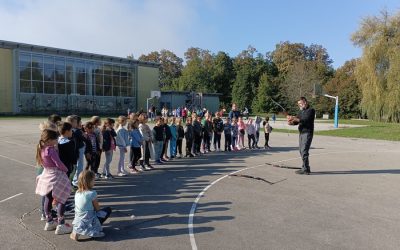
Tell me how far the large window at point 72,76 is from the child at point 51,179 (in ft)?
163

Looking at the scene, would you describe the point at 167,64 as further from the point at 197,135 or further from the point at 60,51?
the point at 197,135

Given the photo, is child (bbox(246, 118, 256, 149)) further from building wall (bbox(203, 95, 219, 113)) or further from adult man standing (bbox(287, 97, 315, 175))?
building wall (bbox(203, 95, 219, 113))

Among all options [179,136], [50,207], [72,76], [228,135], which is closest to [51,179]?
[50,207]

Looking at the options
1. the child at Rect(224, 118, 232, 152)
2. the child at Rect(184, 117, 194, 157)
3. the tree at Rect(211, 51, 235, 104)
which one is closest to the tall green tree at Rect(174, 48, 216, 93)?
the tree at Rect(211, 51, 235, 104)

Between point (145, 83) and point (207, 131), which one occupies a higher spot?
point (145, 83)

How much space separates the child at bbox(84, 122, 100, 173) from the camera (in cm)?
1048

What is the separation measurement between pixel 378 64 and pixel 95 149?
36.6 metres

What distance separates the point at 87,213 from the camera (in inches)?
255

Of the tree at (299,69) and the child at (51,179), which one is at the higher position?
the tree at (299,69)

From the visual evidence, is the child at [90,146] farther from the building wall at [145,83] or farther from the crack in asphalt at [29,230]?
the building wall at [145,83]

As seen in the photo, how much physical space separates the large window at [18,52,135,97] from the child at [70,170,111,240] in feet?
165

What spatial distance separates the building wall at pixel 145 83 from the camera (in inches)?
2697

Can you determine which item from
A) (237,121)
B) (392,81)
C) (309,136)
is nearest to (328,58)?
(392,81)

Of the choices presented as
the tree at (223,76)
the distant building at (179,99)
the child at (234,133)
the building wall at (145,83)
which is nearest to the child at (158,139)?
the child at (234,133)
